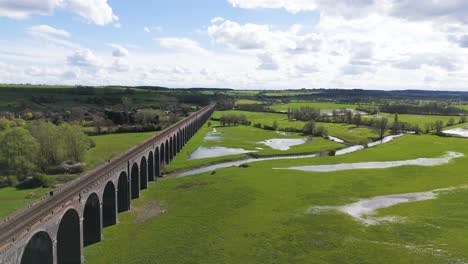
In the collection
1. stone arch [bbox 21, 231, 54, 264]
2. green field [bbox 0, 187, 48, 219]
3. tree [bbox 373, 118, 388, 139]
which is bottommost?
green field [bbox 0, 187, 48, 219]

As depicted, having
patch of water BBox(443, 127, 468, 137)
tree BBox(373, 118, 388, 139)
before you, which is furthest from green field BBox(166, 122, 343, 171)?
patch of water BBox(443, 127, 468, 137)

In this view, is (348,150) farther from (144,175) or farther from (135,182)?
(135,182)

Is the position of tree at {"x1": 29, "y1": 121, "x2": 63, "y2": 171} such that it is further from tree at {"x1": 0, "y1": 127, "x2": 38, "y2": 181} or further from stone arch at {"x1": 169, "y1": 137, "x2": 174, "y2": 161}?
stone arch at {"x1": 169, "y1": 137, "x2": 174, "y2": 161}

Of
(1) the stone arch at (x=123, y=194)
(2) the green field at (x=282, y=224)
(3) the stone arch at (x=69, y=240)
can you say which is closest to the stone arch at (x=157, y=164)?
(2) the green field at (x=282, y=224)

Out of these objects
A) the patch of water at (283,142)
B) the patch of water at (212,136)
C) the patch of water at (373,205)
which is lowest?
the patch of water at (373,205)

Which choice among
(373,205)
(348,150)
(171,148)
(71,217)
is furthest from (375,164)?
(71,217)

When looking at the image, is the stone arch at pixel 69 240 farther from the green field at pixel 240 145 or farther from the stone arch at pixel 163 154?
the green field at pixel 240 145
